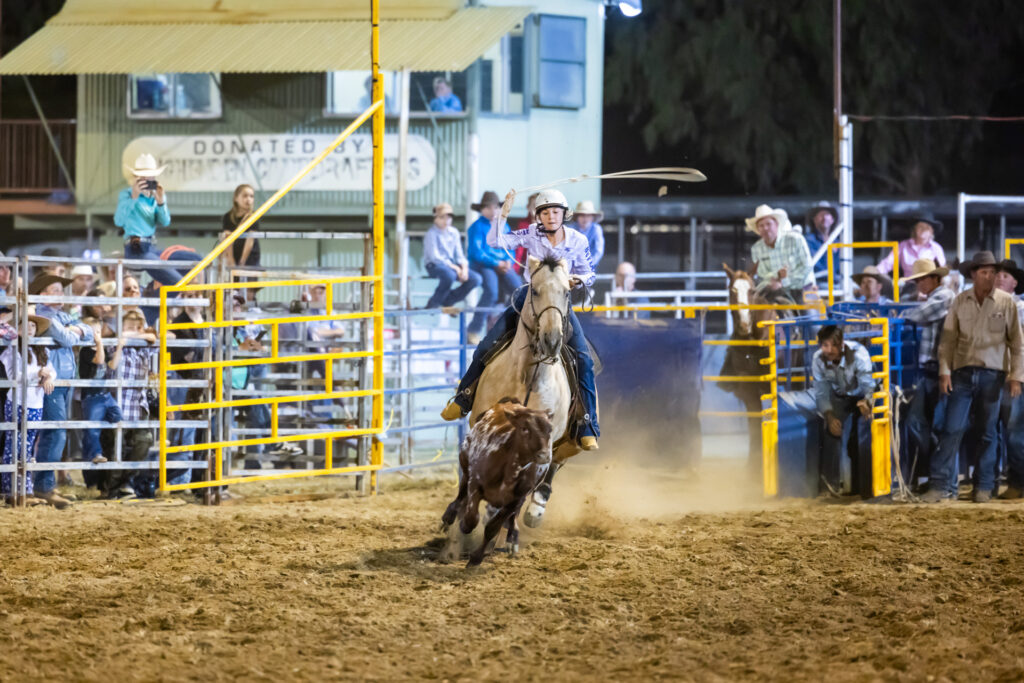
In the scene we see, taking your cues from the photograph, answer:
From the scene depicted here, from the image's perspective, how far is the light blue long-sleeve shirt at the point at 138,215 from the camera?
1173 centimetres

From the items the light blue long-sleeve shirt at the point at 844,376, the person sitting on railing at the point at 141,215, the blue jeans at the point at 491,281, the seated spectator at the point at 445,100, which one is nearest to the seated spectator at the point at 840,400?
the light blue long-sleeve shirt at the point at 844,376

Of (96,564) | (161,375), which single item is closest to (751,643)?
(96,564)

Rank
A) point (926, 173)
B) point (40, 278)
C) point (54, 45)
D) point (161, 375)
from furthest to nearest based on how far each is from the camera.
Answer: point (926, 173)
point (54, 45)
point (40, 278)
point (161, 375)

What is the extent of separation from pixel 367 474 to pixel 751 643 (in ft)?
20.2

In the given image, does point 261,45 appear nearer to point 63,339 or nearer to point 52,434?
point 63,339

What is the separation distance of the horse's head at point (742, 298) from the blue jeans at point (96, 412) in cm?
606

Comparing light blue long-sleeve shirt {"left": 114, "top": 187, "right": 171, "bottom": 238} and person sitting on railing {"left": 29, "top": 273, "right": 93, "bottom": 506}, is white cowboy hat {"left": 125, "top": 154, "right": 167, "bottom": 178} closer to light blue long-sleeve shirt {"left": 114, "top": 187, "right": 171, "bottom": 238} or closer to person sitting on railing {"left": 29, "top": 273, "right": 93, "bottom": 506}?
light blue long-sleeve shirt {"left": 114, "top": 187, "right": 171, "bottom": 238}

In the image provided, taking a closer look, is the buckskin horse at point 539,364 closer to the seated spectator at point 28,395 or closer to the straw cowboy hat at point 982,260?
the seated spectator at point 28,395

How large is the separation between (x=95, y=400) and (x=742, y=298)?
21.9 feet

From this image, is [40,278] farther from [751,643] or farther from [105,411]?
[751,643]

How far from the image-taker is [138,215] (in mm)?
11781

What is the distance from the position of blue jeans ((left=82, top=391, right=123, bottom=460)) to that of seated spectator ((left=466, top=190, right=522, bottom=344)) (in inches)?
149

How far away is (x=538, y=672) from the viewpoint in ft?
16.9

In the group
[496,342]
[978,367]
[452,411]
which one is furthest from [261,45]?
[496,342]
